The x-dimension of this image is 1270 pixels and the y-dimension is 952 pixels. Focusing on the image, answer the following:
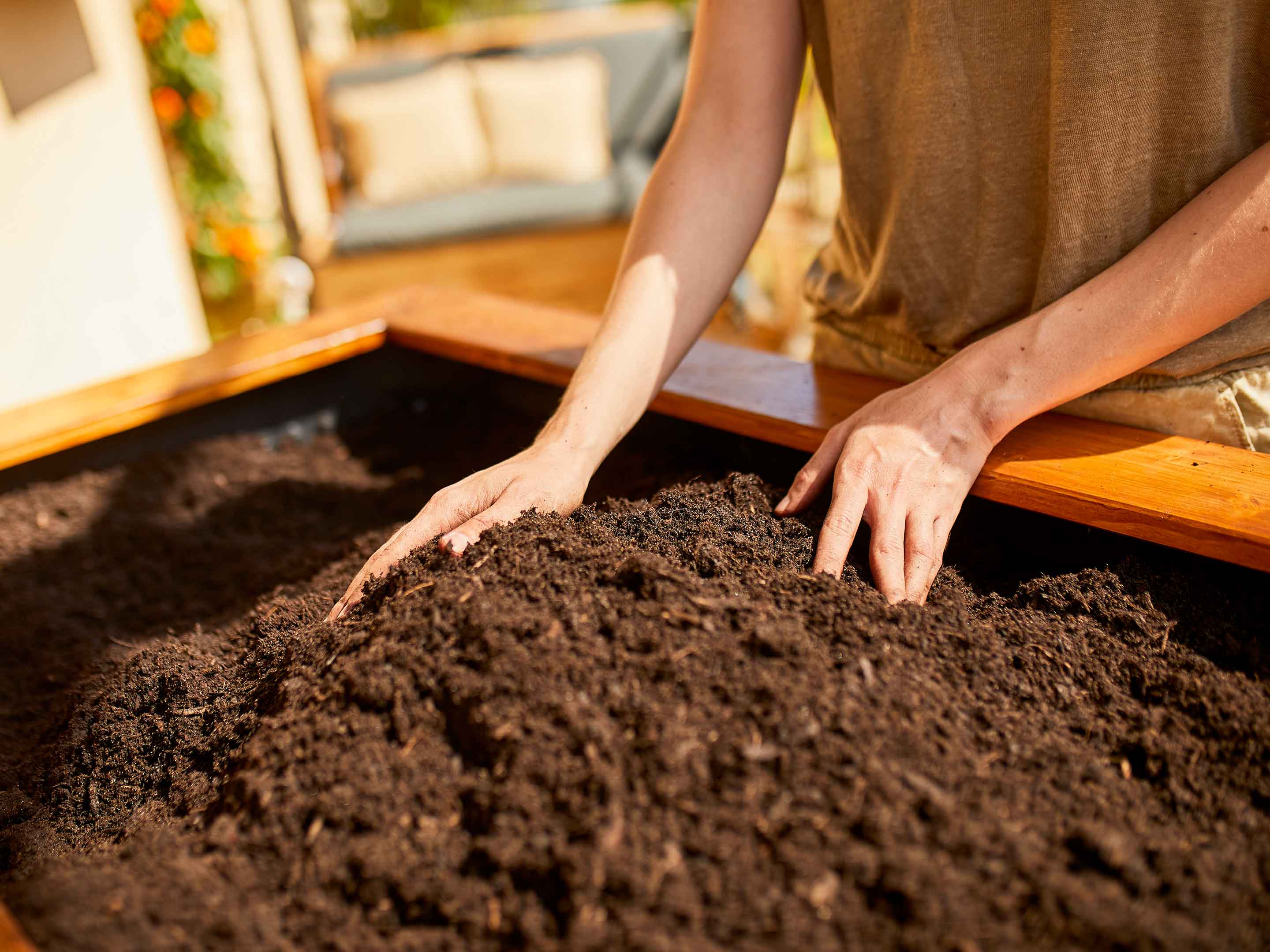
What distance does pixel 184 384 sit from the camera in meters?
1.48

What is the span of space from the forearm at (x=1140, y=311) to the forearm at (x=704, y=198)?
0.36 metres

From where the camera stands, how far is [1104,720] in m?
0.78

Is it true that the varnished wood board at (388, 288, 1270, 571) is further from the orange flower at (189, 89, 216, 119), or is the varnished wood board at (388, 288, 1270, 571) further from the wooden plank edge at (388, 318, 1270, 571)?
the orange flower at (189, 89, 216, 119)

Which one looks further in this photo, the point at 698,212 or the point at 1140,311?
the point at 698,212

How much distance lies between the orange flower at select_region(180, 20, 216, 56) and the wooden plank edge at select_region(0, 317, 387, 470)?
455 cm

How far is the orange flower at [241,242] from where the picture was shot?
5.45m

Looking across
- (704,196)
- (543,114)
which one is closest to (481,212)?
(543,114)

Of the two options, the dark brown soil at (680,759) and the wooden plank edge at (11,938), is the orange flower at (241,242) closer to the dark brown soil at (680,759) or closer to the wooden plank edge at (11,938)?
the dark brown soil at (680,759)

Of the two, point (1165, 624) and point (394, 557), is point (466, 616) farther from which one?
point (1165, 624)

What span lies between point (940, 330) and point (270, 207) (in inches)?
233

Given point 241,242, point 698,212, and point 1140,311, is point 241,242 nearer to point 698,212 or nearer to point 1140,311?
point 698,212

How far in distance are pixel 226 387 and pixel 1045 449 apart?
126 cm

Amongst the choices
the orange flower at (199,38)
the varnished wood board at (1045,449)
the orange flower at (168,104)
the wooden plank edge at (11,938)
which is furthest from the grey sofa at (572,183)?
the wooden plank edge at (11,938)

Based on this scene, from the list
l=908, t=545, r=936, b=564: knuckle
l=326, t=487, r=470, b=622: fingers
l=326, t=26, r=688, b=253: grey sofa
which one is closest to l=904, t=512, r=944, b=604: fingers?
l=908, t=545, r=936, b=564: knuckle
